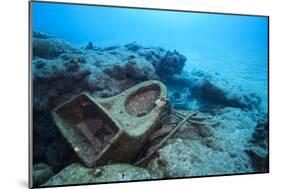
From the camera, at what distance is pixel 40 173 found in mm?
2918

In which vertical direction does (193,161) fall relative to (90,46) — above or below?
below

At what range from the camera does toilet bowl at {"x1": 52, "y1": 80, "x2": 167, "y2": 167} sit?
3006 millimetres

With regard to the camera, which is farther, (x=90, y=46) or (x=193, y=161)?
(x=193, y=161)

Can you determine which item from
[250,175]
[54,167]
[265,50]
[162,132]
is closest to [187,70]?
[162,132]

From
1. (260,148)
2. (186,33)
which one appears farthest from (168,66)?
(260,148)

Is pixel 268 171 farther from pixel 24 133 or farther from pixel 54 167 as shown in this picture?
pixel 24 133

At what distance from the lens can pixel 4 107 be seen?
9.62 ft

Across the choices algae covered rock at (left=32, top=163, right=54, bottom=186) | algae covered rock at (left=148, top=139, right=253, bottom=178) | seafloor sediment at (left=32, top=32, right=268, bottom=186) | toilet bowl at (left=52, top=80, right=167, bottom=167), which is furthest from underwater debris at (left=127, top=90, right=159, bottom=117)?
algae covered rock at (left=32, top=163, right=54, bottom=186)

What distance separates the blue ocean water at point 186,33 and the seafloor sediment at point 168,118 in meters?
0.08

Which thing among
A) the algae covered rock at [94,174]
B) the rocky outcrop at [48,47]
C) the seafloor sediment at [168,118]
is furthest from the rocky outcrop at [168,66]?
the algae covered rock at [94,174]

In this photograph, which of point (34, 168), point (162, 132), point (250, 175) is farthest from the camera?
point (250, 175)

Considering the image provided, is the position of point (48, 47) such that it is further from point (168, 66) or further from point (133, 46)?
point (168, 66)

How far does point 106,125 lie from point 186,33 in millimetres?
1172
